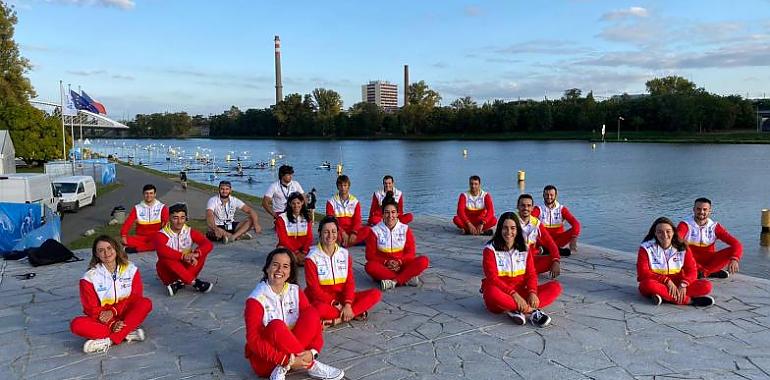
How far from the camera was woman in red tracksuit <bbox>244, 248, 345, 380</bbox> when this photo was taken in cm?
422

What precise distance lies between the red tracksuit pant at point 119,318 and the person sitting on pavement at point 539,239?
4.49m

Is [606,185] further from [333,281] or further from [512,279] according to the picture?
[333,281]

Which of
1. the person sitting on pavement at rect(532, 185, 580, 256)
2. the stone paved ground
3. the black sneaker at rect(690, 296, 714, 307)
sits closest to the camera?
the stone paved ground

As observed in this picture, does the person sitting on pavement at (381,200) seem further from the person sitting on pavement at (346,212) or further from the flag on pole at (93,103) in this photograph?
the flag on pole at (93,103)

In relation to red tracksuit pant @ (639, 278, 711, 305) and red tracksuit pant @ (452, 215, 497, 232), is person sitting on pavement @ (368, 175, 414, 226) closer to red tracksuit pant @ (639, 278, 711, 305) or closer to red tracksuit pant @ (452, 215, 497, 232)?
red tracksuit pant @ (452, 215, 497, 232)

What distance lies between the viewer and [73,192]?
720 inches

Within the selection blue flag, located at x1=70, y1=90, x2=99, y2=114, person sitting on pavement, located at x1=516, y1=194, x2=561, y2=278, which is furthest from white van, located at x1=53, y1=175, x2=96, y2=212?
person sitting on pavement, located at x1=516, y1=194, x2=561, y2=278

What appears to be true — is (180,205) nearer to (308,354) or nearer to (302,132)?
(308,354)

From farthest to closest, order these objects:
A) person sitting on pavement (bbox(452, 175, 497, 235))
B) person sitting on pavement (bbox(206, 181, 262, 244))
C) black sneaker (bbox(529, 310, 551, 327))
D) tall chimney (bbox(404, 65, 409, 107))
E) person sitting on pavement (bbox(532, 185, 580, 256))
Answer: tall chimney (bbox(404, 65, 409, 107)), person sitting on pavement (bbox(452, 175, 497, 235)), person sitting on pavement (bbox(206, 181, 262, 244)), person sitting on pavement (bbox(532, 185, 580, 256)), black sneaker (bbox(529, 310, 551, 327))

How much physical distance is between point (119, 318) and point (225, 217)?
531 cm

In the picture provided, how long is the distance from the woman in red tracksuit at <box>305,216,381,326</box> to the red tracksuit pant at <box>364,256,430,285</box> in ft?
4.24

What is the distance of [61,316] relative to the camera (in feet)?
20.4

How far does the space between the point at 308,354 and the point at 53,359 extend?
2.39 m

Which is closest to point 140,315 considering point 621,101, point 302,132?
point 621,101
